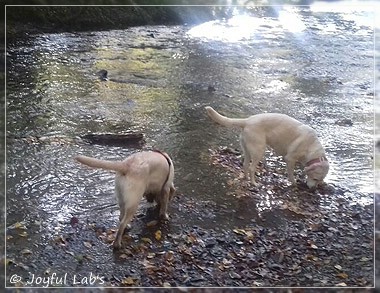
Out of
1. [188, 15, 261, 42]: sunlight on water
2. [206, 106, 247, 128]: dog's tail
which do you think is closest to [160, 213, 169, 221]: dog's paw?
[206, 106, 247, 128]: dog's tail

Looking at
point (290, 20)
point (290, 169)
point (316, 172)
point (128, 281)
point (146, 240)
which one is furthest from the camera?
point (290, 169)

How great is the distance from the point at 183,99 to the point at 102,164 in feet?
4.47

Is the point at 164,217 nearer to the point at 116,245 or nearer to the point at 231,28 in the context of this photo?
the point at 116,245

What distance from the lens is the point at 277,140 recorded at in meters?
2.40

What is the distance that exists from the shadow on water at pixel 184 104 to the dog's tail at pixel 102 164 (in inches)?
9.2

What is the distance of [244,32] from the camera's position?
8.95 feet

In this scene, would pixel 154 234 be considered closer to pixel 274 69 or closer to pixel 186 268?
pixel 186 268

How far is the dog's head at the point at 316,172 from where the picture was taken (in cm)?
228

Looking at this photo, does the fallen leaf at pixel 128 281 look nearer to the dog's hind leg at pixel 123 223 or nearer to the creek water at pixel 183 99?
the dog's hind leg at pixel 123 223

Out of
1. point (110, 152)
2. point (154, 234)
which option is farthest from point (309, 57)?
point (154, 234)

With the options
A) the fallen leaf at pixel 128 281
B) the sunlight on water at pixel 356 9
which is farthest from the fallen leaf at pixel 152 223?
the sunlight on water at pixel 356 9

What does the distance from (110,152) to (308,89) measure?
50.9 inches

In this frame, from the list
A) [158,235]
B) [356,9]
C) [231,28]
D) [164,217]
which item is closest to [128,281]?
[158,235]

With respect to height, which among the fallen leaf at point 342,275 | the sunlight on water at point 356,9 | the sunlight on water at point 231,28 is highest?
the sunlight on water at point 356,9
